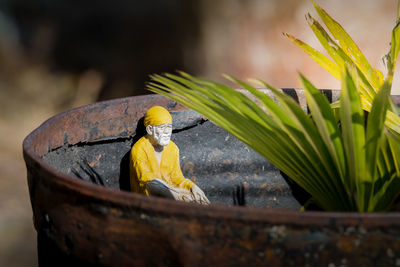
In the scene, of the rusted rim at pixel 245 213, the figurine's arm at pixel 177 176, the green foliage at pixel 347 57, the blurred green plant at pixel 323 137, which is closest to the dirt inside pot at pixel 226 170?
the figurine's arm at pixel 177 176

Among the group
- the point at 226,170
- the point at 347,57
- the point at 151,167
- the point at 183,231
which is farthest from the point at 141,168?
the point at 183,231

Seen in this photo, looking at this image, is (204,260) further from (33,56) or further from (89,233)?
(33,56)

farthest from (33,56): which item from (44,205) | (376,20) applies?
(44,205)

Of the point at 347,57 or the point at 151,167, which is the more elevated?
the point at 347,57

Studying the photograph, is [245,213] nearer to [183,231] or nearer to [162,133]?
[183,231]

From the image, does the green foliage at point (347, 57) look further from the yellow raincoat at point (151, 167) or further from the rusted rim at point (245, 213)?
the rusted rim at point (245, 213)

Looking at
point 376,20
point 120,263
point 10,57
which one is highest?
point 376,20

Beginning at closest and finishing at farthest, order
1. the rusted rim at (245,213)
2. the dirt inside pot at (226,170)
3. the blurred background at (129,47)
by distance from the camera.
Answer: the rusted rim at (245,213)
the dirt inside pot at (226,170)
the blurred background at (129,47)

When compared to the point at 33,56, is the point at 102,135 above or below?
below
